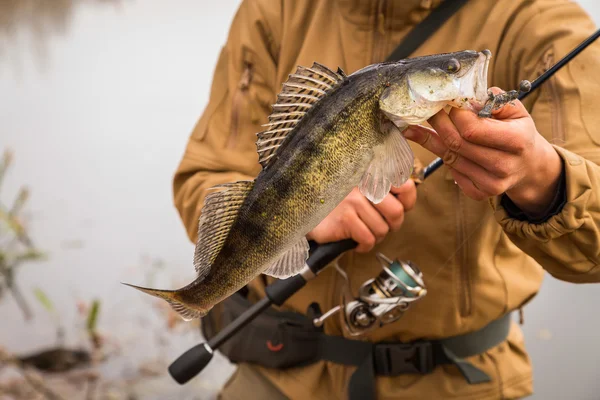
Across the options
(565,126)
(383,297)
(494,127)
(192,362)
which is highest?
(494,127)

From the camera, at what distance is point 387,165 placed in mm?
811

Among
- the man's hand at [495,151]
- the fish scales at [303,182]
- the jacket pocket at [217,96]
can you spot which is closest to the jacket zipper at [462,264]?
the man's hand at [495,151]

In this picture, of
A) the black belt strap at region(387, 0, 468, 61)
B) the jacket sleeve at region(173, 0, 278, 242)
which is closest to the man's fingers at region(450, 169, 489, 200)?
the black belt strap at region(387, 0, 468, 61)

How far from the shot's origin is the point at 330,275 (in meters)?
1.41

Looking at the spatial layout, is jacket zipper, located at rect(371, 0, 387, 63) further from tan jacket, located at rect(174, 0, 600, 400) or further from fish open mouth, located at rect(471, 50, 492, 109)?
fish open mouth, located at rect(471, 50, 492, 109)

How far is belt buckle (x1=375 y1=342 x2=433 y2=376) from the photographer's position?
1399mm

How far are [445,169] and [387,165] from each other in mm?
526

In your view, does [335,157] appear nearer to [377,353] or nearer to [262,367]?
[377,353]

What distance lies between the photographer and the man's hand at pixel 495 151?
A: 2.72 ft

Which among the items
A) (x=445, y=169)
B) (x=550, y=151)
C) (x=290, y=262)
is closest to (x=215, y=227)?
(x=290, y=262)

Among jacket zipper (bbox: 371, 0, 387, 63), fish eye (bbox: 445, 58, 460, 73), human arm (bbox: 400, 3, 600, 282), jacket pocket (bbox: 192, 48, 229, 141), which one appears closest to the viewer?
fish eye (bbox: 445, 58, 460, 73)

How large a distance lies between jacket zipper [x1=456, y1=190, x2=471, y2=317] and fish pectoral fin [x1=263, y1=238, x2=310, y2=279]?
596 millimetres

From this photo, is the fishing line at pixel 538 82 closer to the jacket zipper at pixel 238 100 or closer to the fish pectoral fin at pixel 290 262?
the fish pectoral fin at pixel 290 262

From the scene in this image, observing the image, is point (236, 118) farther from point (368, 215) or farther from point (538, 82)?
point (538, 82)
